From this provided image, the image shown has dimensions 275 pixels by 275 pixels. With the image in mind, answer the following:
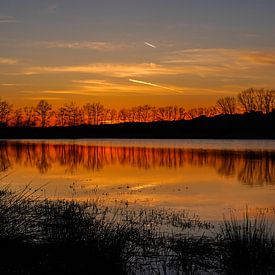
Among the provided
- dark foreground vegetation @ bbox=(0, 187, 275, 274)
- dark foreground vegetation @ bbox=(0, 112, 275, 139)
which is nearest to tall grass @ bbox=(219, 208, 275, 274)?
dark foreground vegetation @ bbox=(0, 187, 275, 274)

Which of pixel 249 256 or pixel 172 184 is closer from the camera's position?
pixel 249 256

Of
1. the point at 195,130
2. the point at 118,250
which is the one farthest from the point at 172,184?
the point at 195,130

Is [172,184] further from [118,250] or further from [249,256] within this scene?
[118,250]

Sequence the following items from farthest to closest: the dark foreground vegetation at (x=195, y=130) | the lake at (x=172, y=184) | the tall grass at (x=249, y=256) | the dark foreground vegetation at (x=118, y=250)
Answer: the dark foreground vegetation at (x=195, y=130) → the lake at (x=172, y=184) → the tall grass at (x=249, y=256) → the dark foreground vegetation at (x=118, y=250)

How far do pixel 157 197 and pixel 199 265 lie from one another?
12.6 meters

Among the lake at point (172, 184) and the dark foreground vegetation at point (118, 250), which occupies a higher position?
the dark foreground vegetation at point (118, 250)

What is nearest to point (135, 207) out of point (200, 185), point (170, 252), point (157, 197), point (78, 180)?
point (157, 197)

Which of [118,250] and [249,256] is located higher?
[118,250]

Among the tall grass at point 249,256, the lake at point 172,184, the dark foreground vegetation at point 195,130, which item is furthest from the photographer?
the dark foreground vegetation at point 195,130

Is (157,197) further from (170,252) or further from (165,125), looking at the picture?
(165,125)

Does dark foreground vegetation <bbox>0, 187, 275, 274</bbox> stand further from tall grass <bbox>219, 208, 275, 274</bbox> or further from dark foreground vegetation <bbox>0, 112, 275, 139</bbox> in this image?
dark foreground vegetation <bbox>0, 112, 275, 139</bbox>

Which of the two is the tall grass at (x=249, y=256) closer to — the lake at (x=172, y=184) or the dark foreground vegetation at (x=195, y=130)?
the lake at (x=172, y=184)

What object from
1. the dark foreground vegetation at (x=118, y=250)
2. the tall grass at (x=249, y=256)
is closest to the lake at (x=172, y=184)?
the dark foreground vegetation at (x=118, y=250)

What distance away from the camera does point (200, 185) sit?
27.9m
